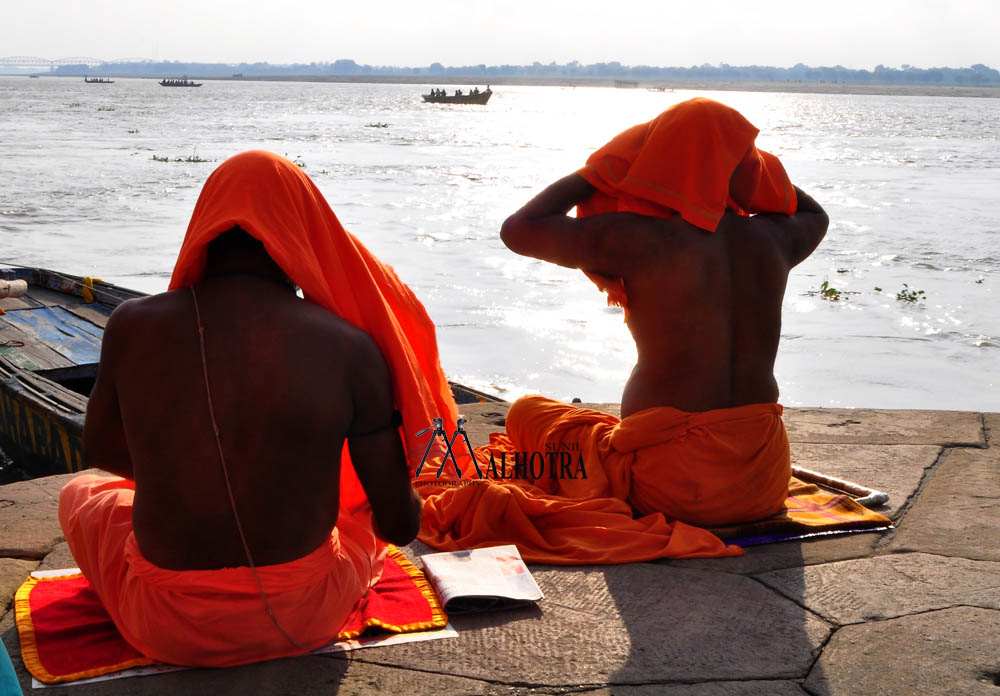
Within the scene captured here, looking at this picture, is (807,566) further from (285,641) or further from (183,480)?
(183,480)

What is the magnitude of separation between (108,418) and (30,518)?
1.37 meters

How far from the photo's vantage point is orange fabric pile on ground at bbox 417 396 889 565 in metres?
3.20

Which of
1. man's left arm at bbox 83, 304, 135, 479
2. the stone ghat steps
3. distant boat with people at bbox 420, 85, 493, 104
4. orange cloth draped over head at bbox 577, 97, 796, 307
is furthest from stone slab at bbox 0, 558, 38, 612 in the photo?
distant boat with people at bbox 420, 85, 493, 104

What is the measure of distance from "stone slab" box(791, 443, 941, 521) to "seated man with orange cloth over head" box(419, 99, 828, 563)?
70 cm

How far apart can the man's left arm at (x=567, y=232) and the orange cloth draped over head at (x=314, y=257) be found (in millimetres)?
966

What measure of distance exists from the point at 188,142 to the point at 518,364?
25743 millimetres

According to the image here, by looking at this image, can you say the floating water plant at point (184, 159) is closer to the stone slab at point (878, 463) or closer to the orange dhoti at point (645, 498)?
the stone slab at point (878, 463)

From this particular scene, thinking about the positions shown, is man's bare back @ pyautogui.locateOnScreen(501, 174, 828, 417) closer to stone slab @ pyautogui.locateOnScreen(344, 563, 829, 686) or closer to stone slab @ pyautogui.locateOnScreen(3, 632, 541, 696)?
stone slab @ pyautogui.locateOnScreen(344, 563, 829, 686)

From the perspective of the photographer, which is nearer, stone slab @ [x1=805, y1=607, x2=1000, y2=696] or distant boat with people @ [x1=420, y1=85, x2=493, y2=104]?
stone slab @ [x1=805, y1=607, x2=1000, y2=696]

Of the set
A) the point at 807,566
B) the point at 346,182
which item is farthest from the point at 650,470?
the point at 346,182

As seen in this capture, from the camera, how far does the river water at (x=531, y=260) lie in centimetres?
773

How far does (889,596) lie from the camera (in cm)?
292

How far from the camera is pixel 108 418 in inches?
91.2

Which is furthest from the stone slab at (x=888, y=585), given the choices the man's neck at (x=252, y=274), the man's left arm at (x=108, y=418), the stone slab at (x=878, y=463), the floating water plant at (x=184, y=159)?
the floating water plant at (x=184, y=159)
